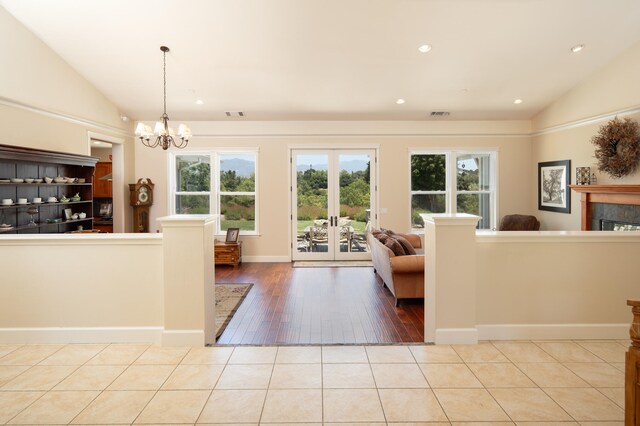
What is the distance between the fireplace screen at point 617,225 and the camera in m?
5.20

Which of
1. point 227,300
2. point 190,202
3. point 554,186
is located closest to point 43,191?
point 190,202

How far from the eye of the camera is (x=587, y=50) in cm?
537

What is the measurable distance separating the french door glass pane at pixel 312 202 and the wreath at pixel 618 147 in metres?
4.56

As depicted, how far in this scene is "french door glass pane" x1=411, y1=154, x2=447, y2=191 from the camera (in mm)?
8086

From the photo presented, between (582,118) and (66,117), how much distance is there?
26.0 ft

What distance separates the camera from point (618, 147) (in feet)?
17.8

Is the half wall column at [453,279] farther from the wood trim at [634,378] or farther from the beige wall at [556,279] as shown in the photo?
the wood trim at [634,378]

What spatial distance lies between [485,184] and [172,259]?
22.2 ft

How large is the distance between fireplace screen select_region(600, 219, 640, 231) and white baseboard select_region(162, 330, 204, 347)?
17.8 feet

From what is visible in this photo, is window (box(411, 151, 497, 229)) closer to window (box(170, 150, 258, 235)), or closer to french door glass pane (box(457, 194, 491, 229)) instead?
french door glass pane (box(457, 194, 491, 229))

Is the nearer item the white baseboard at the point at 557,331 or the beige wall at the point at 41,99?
the white baseboard at the point at 557,331

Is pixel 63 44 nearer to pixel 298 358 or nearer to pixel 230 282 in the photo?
pixel 230 282

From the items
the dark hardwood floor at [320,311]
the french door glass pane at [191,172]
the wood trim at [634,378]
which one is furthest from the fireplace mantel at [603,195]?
the french door glass pane at [191,172]

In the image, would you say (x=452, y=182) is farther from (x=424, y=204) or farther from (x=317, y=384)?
(x=317, y=384)
